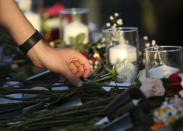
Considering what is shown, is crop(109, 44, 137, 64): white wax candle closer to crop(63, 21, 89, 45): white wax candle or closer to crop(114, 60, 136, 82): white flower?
crop(114, 60, 136, 82): white flower

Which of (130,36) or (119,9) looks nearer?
(130,36)

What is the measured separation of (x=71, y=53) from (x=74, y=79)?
0.14 meters

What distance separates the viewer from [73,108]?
1.67 metres

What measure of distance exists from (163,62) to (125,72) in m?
0.31

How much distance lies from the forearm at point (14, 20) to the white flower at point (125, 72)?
38 cm

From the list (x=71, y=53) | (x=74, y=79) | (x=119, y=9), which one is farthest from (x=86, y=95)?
(x=119, y=9)

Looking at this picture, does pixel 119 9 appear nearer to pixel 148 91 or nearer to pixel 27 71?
pixel 27 71

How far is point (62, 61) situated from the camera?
2104 millimetres

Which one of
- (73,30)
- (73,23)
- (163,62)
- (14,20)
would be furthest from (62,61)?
(73,23)

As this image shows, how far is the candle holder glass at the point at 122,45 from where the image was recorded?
2.37m

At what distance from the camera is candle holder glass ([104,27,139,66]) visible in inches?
93.3

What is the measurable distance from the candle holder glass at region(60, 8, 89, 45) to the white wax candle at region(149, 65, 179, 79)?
1.67m

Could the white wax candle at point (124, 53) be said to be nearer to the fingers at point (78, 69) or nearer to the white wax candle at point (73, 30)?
the fingers at point (78, 69)

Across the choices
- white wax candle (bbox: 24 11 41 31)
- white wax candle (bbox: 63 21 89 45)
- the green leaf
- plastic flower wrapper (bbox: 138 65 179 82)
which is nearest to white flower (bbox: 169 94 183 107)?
plastic flower wrapper (bbox: 138 65 179 82)
